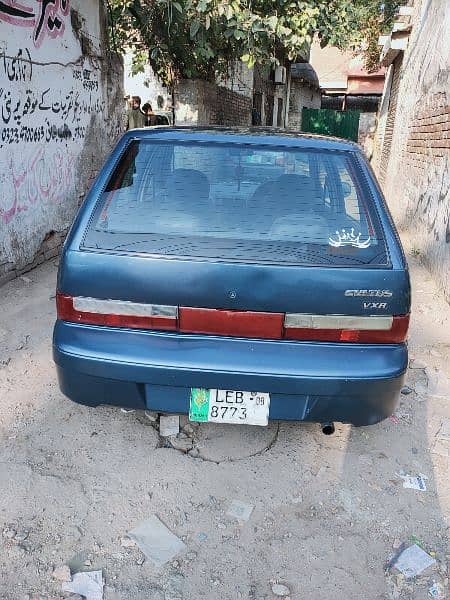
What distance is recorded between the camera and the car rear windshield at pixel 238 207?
7.27ft

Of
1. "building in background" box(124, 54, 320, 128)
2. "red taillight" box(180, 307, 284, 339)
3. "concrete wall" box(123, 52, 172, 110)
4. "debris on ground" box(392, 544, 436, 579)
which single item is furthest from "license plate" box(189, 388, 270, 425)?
"concrete wall" box(123, 52, 172, 110)

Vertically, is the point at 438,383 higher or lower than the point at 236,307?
lower

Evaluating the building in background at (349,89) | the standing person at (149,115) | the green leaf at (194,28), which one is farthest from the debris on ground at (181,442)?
the building in background at (349,89)

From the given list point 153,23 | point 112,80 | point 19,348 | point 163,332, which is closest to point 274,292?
point 163,332

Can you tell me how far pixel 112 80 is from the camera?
6820mm

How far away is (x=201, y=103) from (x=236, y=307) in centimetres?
912

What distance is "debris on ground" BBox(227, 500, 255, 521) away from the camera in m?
2.26

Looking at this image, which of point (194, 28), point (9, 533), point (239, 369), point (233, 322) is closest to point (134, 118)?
point (194, 28)

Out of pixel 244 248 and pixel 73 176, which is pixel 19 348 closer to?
pixel 244 248

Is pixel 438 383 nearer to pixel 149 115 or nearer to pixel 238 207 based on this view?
pixel 238 207

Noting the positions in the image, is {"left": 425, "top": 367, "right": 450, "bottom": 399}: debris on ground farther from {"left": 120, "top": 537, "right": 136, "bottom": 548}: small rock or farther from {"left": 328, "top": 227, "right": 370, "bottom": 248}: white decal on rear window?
{"left": 120, "top": 537, "right": 136, "bottom": 548}: small rock

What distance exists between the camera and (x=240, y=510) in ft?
7.52

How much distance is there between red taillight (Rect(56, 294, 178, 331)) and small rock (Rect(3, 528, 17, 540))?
90cm

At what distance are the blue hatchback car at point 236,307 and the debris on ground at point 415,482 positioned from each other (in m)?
0.43
